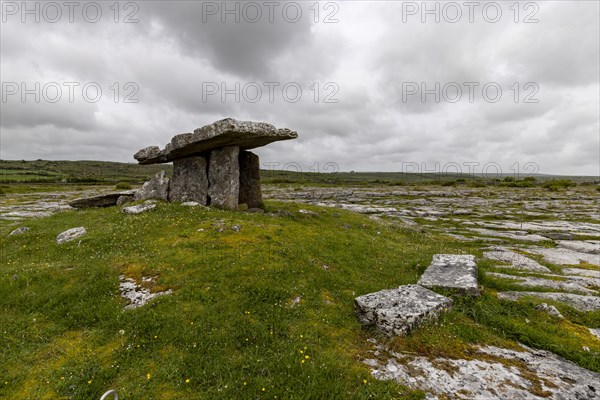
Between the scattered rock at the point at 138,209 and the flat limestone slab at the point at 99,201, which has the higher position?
the flat limestone slab at the point at 99,201

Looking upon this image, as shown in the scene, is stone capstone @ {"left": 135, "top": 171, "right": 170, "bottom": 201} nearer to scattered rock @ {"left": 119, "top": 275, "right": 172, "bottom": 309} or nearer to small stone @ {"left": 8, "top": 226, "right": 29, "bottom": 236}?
small stone @ {"left": 8, "top": 226, "right": 29, "bottom": 236}

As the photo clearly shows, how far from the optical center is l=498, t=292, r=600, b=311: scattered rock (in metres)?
11.0

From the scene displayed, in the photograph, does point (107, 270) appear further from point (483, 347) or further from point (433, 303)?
point (483, 347)

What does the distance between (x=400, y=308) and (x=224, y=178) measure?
751 inches

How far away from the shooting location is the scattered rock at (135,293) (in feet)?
34.6

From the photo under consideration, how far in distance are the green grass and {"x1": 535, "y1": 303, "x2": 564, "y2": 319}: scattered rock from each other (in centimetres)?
39

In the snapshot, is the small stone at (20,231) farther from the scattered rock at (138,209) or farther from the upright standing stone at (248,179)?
the upright standing stone at (248,179)

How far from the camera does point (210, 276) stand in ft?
39.0

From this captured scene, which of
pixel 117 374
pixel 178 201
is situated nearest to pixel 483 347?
pixel 117 374

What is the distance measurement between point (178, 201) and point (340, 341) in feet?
67.9

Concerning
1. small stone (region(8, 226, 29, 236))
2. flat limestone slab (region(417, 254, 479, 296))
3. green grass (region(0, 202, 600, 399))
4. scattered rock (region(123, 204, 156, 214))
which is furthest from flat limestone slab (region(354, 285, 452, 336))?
small stone (region(8, 226, 29, 236))

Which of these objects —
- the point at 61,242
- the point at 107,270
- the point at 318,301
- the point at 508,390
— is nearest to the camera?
the point at 508,390

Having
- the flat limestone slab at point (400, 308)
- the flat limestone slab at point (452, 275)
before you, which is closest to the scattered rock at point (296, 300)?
the flat limestone slab at point (400, 308)

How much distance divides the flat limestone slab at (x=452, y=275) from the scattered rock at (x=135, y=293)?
9.69 metres
